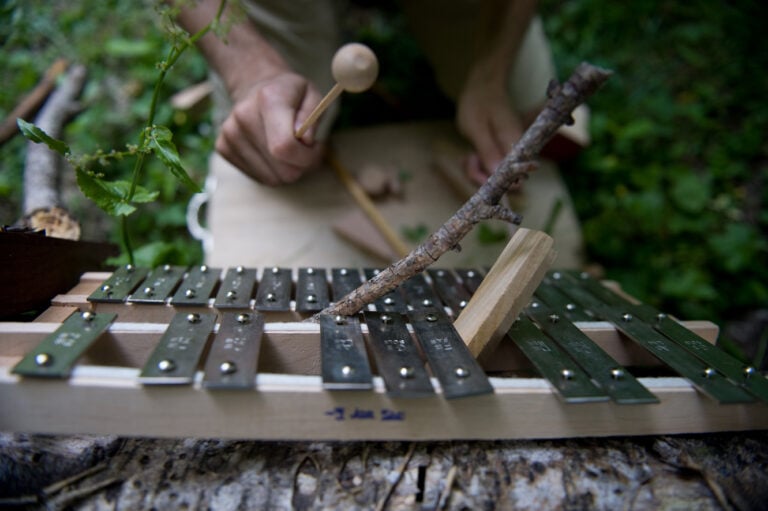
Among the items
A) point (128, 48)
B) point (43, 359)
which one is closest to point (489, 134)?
point (43, 359)

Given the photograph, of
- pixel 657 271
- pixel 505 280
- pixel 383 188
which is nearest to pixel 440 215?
pixel 383 188

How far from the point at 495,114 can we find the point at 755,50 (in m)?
2.11

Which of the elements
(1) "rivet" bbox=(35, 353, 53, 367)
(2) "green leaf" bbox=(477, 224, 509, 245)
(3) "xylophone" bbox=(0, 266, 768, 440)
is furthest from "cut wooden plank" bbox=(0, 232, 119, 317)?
(2) "green leaf" bbox=(477, 224, 509, 245)

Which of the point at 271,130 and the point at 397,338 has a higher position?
the point at 271,130

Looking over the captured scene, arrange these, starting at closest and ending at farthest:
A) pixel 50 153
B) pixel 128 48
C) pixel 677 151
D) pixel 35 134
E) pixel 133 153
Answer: pixel 35 134, pixel 133 153, pixel 50 153, pixel 677 151, pixel 128 48

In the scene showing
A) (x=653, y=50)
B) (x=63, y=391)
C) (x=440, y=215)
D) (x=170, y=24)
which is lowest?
(x=63, y=391)

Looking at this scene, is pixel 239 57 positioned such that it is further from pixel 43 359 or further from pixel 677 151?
pixel 677 151

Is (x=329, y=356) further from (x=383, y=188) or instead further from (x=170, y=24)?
(x=383, y=188)

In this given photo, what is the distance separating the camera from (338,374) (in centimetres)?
125

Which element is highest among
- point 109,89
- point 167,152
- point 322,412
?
point 167,152

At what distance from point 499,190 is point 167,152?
3.10 ft

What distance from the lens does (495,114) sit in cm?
276

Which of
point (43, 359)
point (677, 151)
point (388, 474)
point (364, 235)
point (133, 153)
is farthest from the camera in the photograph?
point (677, 151)

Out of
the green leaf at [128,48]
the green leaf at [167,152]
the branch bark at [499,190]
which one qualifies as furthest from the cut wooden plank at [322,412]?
the green leaf at [128,48]
